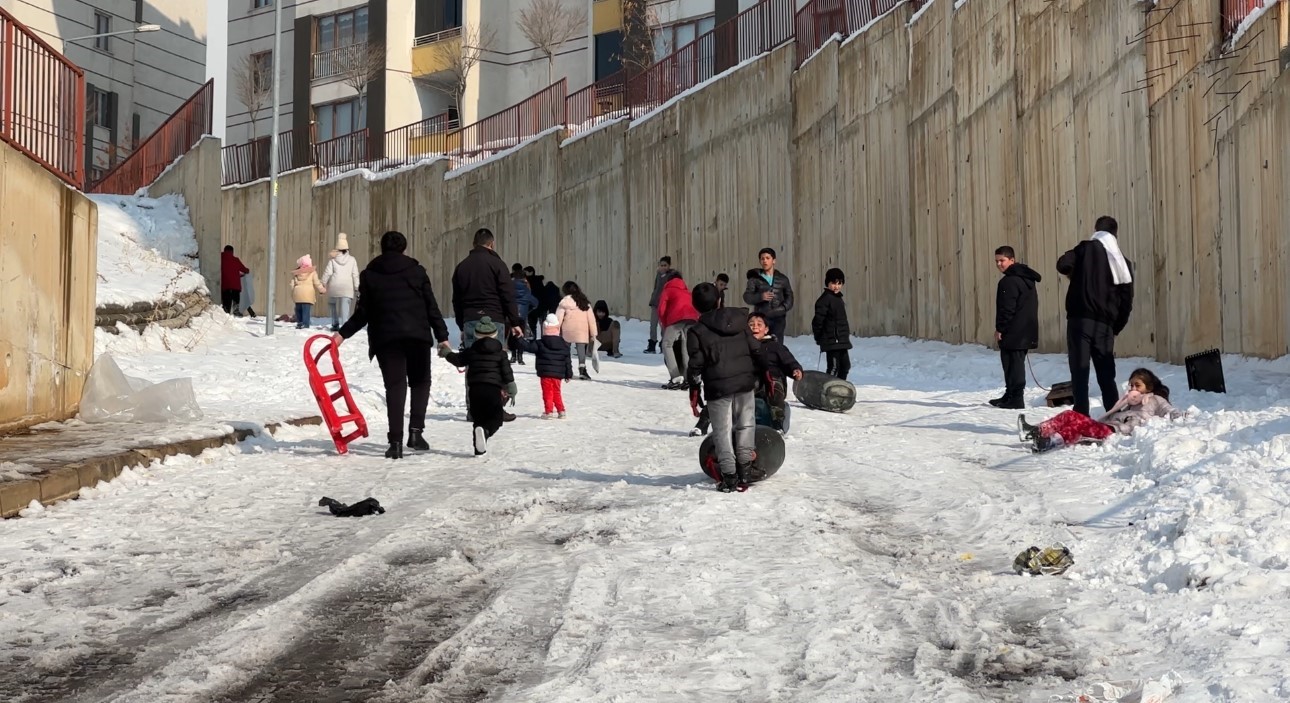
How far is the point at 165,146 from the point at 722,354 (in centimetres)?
2873

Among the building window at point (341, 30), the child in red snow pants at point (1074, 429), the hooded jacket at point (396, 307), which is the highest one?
the building window at point (341, 30)

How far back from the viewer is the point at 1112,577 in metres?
6.34

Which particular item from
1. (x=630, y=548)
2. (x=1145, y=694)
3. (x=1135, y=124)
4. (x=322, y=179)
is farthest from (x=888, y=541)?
(x=322, y=179)

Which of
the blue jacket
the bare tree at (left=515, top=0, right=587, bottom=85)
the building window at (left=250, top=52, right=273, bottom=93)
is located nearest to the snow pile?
the blue jacket

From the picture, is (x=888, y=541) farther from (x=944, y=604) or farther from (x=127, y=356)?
(x=127, y=356)

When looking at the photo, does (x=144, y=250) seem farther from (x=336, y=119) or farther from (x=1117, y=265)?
(x=336, y=119)

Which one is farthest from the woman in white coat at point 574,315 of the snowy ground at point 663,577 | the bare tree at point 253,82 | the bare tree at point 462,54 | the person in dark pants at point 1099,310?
the bare tree at point 253,82

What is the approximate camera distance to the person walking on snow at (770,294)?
51.2 feet

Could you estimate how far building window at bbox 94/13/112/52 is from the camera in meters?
51.6

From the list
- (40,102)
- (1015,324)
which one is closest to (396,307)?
(40,102)

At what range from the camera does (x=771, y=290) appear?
15.6 metres

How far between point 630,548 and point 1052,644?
2354 mm

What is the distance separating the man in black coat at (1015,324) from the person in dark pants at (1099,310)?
1.90 meters

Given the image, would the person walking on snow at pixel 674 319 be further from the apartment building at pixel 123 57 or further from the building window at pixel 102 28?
the building window at pixel 102 28
